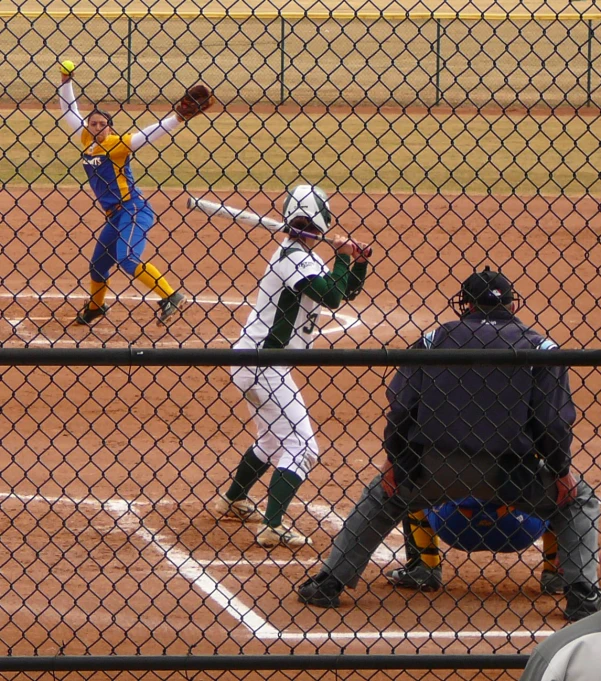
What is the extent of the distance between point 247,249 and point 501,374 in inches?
338

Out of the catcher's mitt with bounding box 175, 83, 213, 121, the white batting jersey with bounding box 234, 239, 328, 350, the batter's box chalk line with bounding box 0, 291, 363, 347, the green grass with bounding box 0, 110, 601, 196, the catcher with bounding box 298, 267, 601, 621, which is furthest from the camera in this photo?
the green grass with bounding box 0, 110, 601, 196

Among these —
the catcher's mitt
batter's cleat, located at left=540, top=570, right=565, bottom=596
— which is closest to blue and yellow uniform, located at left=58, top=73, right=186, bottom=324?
the catcher's mitt

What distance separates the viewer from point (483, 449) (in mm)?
5574

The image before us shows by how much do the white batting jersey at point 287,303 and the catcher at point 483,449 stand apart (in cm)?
104

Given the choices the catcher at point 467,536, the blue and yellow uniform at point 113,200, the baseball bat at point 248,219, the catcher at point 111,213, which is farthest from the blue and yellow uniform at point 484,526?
the blue and yellow uniform at point 113,200

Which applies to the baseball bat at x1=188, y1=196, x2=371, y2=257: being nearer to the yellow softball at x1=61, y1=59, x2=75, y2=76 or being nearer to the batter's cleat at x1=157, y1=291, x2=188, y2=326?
the yellow softball at x1=61, y1=59, x2=75, y2=76

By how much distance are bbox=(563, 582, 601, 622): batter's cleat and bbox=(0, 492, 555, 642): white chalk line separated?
0.17 meters

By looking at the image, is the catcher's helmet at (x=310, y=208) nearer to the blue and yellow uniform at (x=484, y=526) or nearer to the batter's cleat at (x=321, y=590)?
the blue and yellow uniform at (x=484, y=526)

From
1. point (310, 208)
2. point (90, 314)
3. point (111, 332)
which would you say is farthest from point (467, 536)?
point (90, 314)

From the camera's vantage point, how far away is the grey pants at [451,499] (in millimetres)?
5688

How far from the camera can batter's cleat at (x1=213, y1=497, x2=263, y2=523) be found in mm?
7008

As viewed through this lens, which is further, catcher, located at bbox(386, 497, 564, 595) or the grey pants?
catcher, located at bbox(386, 497, 564, 595)

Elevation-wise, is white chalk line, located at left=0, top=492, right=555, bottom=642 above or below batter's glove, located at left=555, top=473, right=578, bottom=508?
below

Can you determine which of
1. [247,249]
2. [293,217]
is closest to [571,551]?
[293,217]
